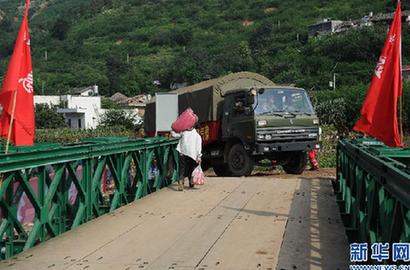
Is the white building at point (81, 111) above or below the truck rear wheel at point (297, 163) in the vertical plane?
above

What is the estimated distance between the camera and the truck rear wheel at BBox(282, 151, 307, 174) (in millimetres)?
15376

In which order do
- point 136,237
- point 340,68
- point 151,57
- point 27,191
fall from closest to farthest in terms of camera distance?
point 27,191
point 136,237
point 340,68
point 151,57

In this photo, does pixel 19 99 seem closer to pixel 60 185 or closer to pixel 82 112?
pixel 60 185

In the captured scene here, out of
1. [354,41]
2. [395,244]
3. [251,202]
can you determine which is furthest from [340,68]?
[395,244]

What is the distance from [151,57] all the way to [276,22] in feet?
77.5

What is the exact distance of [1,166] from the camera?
5230 mm

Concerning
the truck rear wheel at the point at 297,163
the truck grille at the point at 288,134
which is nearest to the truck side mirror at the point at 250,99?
the truck grille at the point at 288,134

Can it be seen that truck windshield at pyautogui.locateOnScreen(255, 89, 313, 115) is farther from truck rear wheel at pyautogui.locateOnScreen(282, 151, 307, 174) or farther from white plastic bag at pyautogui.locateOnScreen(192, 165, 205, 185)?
white plastic bag at pyautogui.locateOnScreen(192, 165, 205, 185)

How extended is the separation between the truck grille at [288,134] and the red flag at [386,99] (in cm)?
585

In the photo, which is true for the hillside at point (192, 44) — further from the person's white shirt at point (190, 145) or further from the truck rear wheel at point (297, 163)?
the person's white shirt at point (190, 145)

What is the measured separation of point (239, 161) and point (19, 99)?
8429mm

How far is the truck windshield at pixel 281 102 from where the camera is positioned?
547 inches

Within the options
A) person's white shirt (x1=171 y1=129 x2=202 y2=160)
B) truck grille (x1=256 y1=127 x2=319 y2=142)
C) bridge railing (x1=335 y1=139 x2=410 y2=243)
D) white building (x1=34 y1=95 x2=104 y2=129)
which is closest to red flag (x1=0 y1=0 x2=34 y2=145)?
person's white shirt (x1=171 y1=129 x2=202 y2=160)

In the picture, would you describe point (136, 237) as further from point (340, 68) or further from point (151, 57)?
point (151, 57)
